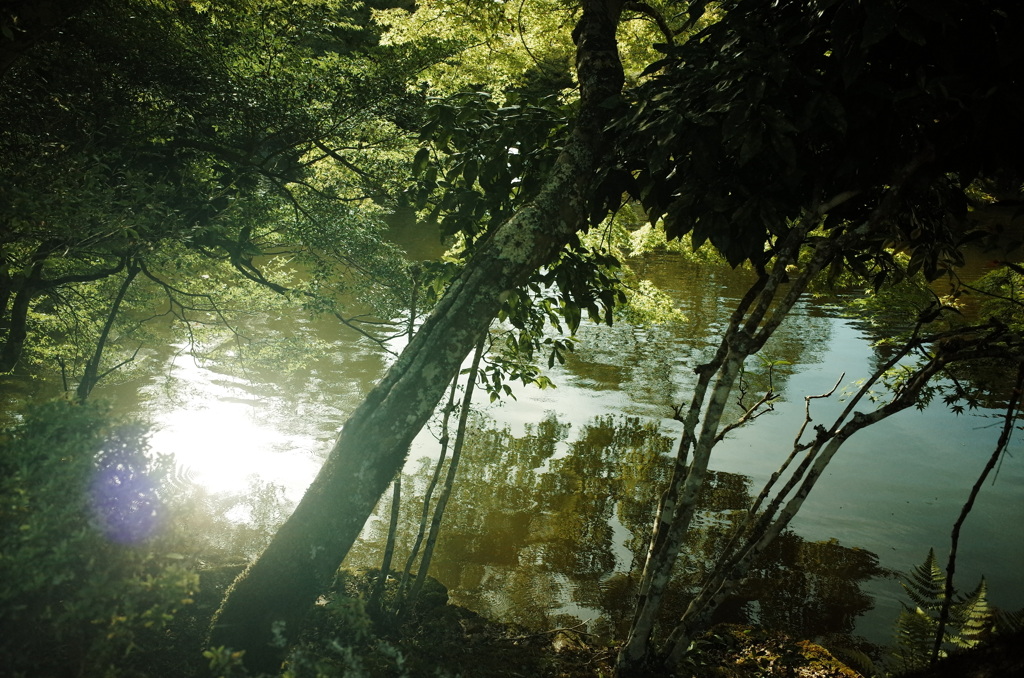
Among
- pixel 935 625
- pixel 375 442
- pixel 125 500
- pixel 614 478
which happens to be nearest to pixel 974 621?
pixel 935 625

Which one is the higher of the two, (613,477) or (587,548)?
(613,477)

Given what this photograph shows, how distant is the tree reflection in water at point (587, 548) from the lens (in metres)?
5.48

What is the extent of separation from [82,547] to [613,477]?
6.95 meters

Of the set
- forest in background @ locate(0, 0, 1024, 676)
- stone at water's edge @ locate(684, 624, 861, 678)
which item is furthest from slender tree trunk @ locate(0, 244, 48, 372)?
stone at water's edge @ locate(684, 624, 861, 678)

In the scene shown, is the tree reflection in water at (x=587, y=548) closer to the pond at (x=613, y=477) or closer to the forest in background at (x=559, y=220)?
the pond at (x=613, y=477)

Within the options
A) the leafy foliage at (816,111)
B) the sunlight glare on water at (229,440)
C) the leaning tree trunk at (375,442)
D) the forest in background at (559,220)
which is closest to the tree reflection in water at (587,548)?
the forest in background at (559,220)

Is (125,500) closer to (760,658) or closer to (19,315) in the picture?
(760,658)

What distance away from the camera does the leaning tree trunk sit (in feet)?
7.10

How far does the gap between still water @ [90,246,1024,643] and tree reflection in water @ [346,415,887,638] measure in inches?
0.9

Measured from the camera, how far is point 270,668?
214 cm

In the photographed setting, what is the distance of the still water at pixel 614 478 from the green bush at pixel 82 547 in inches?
136

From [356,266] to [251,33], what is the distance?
7.84 feet

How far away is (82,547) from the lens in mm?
2143

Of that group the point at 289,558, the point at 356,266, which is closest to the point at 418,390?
the point at 289,558
